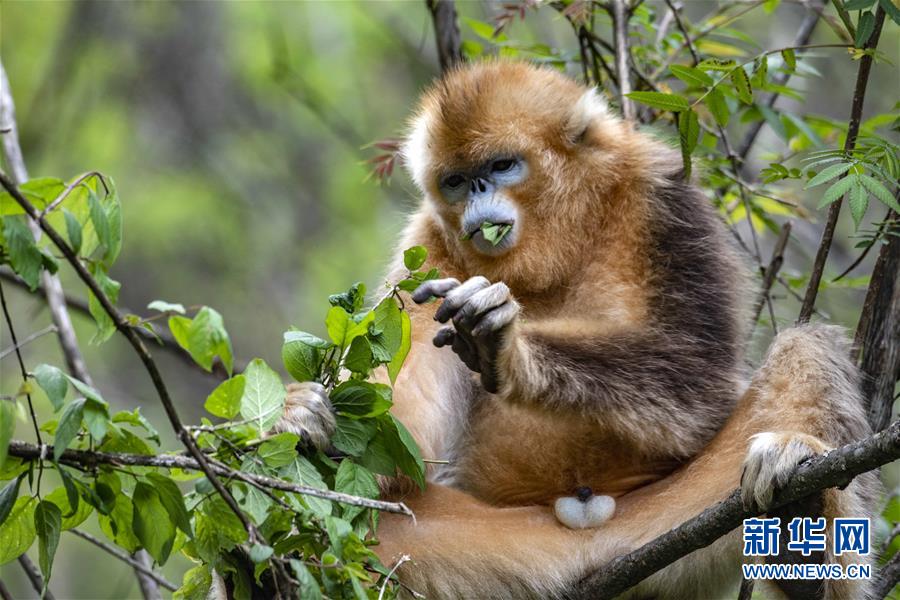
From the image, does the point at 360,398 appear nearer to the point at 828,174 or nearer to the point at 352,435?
the point at 352,435

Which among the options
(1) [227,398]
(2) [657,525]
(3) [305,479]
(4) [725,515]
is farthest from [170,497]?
(2) [657,525]

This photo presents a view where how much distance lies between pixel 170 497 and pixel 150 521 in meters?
0.08

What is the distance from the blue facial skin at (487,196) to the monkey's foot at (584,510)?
3.33 ft

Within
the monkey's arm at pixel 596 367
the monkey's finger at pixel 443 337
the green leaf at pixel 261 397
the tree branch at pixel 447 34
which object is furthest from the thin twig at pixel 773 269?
the green leaf at pixel 261 397

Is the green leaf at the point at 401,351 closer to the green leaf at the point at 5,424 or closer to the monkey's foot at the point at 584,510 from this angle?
the monkey's foot at the point at 584,510

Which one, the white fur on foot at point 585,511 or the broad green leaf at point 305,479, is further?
the white fur on foot at point 585,511

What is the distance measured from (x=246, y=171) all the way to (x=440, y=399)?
744 centimetres

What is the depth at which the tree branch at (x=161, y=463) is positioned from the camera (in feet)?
8.27

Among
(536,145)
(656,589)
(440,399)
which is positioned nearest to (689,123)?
(536,145)

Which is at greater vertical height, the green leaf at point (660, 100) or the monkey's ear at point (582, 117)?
the green leaf at point (660, 100)

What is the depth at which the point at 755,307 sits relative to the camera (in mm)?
4586

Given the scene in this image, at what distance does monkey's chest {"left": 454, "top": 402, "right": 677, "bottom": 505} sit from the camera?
410 centimetres

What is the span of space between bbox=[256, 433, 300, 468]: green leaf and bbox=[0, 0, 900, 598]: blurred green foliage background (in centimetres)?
607

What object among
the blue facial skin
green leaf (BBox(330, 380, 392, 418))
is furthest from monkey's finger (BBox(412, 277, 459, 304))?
the blue facial skin
